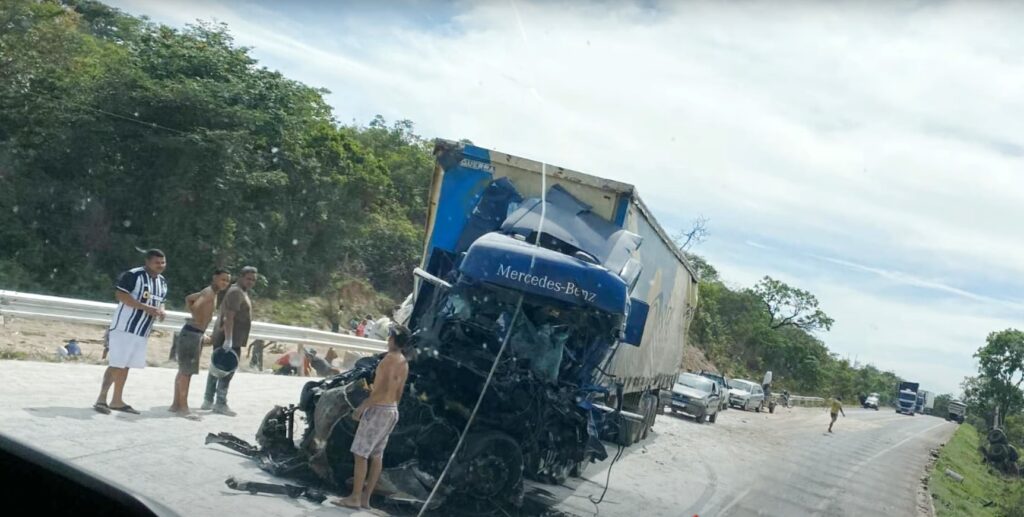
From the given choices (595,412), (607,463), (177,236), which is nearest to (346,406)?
(595,412)

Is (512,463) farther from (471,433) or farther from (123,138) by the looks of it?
(123,138)

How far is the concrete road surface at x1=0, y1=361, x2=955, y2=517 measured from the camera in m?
7.75

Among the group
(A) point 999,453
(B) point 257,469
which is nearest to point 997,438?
(A) point 999,453

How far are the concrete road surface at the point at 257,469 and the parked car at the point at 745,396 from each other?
21.5 m

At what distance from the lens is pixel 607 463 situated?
577 inches

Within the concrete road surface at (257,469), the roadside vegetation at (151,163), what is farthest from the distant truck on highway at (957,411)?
the roadside vegetation at (151,163)

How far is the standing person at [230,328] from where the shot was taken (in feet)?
36.8

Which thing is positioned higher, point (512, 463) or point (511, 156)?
point (511, 156)

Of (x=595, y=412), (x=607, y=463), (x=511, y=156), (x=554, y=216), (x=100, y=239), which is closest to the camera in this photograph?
(x=595, y=412)

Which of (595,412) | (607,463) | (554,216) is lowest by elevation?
(607,463)

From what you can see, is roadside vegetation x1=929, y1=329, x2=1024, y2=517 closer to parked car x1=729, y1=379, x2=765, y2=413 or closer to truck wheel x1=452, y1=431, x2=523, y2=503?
parked car x1=729, y1=379, x2=765, y2=413

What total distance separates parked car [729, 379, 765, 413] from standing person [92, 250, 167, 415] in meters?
38.1

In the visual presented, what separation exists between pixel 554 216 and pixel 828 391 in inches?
3510

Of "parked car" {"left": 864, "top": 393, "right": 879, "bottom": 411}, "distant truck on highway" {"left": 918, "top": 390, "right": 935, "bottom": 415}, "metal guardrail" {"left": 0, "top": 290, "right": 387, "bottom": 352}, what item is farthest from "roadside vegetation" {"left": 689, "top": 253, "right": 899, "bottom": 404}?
"metal guardrail" {"left": 0, "top": 290, "right": 387, "bottom": 352}
